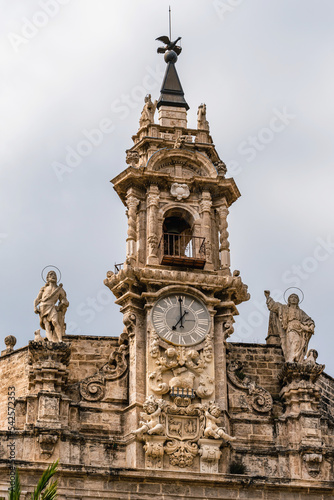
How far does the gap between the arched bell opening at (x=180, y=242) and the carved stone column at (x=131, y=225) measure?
2.53 ft

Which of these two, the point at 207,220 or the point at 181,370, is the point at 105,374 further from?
the point at 207,220

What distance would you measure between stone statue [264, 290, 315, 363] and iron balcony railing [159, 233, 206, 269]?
266 centimetres

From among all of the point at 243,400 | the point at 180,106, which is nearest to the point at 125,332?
the point at 243,400

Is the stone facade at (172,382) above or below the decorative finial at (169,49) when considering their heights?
below

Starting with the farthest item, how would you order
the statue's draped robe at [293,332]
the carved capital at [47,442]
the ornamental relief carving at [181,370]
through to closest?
the statue's draped robe at [293,332], the ornamental relief carving at [181,370], the carved capital at [47,442]

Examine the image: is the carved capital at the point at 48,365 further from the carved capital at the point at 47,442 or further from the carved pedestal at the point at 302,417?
the carved pedestal at the point at 302,417

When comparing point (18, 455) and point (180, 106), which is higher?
point (180, 106)

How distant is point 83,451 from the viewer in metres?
27.9

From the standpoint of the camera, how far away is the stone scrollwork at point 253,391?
29.6 meters

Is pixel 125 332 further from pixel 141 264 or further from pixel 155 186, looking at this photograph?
pixel 155 186

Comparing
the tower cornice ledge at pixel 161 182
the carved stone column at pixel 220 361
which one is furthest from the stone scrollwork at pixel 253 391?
the tower cornice ledge at pixel 161 182

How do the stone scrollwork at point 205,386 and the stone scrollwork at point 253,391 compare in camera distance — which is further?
the stone scrollwork at point 253,391

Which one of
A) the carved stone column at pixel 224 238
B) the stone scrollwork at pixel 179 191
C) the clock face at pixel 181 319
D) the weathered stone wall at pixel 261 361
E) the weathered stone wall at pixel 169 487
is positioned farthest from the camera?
the stone scrollwork at pixel 179 191

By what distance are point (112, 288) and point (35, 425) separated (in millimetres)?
4657
